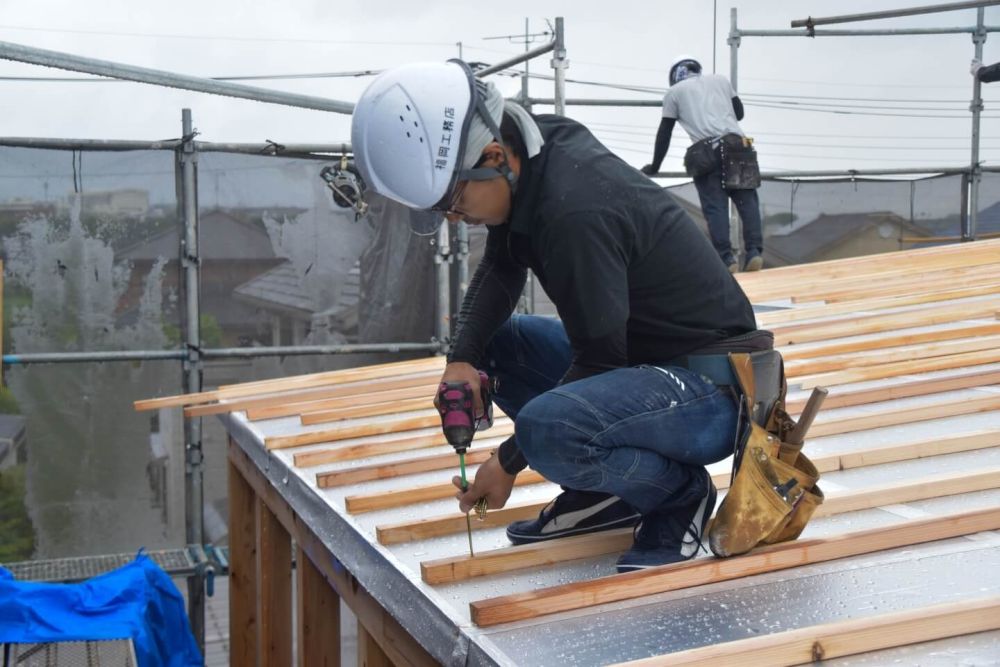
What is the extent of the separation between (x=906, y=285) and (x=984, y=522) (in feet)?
13.8

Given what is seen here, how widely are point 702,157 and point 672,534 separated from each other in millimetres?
5428

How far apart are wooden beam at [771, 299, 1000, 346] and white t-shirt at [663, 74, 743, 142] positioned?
2336 millimetres

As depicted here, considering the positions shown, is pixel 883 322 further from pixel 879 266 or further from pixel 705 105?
pixel 705 105

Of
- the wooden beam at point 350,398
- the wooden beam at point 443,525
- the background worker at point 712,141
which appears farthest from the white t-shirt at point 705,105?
the wooden beam at point 443,525

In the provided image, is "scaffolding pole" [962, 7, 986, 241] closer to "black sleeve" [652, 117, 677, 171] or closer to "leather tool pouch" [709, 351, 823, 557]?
"black sleeve" [652, 117, 677, 171]

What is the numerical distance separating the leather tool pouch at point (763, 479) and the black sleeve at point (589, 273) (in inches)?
Answer: 13.3

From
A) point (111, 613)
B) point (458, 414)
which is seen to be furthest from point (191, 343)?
point (458, 414)

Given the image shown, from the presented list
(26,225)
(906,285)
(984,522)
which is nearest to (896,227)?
(906,285)

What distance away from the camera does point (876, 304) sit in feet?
19.5

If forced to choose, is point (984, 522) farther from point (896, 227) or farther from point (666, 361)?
point (896, 227)

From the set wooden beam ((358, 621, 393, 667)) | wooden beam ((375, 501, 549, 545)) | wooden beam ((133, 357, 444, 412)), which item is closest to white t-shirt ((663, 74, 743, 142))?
wooden beam ((133, 357, 444, 412))

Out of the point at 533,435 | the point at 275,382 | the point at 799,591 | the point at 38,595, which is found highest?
the point at 533,435

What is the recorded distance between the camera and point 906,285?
21.2 feet

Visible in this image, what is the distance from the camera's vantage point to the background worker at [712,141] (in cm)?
749
